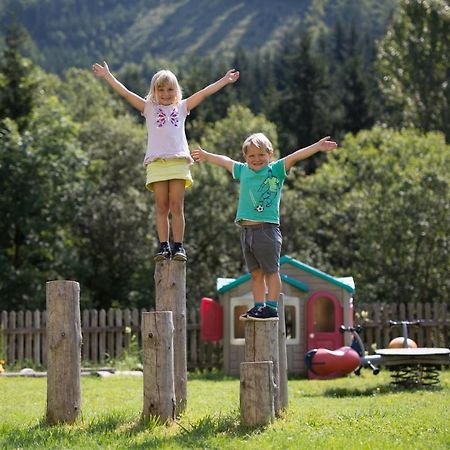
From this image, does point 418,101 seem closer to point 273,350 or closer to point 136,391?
point 136,391

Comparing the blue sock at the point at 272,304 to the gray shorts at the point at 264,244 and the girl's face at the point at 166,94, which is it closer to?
the gray shorts at the point at 264,244

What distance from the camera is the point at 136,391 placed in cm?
1294

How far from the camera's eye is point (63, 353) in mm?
8383

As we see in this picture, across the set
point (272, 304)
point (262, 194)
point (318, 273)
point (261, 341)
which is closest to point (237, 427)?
point (261, 341)

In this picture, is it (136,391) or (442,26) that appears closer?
(136,391)

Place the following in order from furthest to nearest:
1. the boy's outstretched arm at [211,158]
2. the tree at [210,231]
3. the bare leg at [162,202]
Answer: the tree at [210,231] < the boy's outstretched arm at [211,158] < the bare leg at [162,202]

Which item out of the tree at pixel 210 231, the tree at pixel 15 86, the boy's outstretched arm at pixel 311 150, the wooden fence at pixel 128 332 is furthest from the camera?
the tree at pixel 15 86

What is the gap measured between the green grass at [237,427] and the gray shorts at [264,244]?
5.00ft

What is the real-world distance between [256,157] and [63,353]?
2697 millimetres

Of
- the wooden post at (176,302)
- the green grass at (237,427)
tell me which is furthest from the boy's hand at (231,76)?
the green grass at (237,427)

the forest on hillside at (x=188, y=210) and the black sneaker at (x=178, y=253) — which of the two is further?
the forest on hillside at (x=188, y=210)

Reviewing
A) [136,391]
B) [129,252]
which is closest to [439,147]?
[129,252]

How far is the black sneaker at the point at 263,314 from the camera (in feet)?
28.1

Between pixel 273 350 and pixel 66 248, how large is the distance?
1903 centimetres
